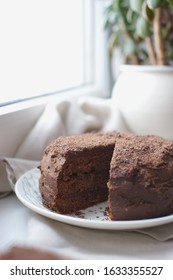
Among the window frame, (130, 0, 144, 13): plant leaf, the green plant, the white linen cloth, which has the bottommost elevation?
the white linen cloth

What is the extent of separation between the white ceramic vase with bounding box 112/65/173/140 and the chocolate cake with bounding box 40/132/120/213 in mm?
182

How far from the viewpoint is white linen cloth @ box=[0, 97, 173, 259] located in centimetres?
72

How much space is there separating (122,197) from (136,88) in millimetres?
450

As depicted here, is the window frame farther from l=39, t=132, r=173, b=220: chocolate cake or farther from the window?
l=39, t=132, r=173, b=220: chocolate cake

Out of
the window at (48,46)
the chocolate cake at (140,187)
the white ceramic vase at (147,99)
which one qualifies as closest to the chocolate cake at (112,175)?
the chocolate cake at (140,187)

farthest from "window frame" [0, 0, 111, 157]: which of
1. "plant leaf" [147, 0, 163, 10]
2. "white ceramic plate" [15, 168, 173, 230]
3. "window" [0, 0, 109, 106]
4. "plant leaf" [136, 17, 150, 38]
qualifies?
"plant leaf" [147, 0, 163, 10]

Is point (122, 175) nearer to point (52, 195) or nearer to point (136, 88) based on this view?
point (52, 195)

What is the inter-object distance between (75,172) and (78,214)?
0.09 m

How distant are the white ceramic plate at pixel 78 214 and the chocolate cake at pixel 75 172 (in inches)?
1.0

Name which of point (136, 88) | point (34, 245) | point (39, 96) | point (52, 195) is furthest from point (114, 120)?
point (34, 245)

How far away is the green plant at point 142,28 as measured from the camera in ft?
3.65

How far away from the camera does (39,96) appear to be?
47.5 inches

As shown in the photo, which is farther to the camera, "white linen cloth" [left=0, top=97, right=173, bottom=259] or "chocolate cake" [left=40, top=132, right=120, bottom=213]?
"chocolate cake" [left=40, top=132, right=120, bottom=213]

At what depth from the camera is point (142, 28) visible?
1.14 m
